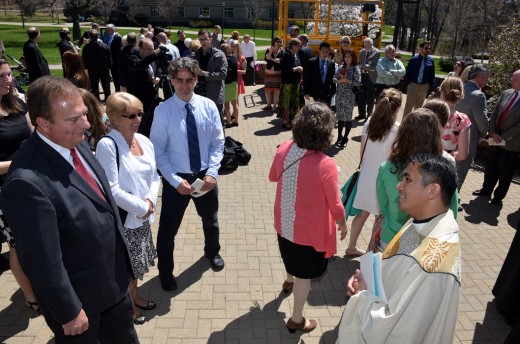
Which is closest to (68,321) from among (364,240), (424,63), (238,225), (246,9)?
(238,225)

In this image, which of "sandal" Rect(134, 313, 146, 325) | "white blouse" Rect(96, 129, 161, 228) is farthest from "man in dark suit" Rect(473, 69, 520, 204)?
"sandal" Rect(134, 313, 146, 325)

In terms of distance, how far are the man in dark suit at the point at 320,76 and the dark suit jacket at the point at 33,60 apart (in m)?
5.69

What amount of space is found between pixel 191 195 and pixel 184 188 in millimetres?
288

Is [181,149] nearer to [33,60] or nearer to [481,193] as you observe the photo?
[481,193]

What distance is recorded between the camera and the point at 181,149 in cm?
368

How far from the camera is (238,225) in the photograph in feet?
17.3

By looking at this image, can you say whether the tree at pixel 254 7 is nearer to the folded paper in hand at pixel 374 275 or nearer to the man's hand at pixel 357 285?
the man's hand at pixel 357 285

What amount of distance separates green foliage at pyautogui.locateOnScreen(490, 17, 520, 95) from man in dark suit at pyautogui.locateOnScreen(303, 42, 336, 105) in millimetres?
3703

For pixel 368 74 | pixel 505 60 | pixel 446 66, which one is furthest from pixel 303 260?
pixel 446 66

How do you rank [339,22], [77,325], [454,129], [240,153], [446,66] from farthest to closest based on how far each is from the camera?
[446,66]
[339,22]
[240,153]
[454,129]
[77,325]

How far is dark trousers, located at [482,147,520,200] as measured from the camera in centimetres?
586

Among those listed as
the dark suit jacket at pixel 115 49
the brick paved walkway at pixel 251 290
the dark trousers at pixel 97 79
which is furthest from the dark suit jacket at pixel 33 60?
the brick paved walkway at pixel 251 290

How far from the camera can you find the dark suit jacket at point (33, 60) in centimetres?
858

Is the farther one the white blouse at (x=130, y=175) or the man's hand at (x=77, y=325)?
the white blouse at (x=130, y=175)
